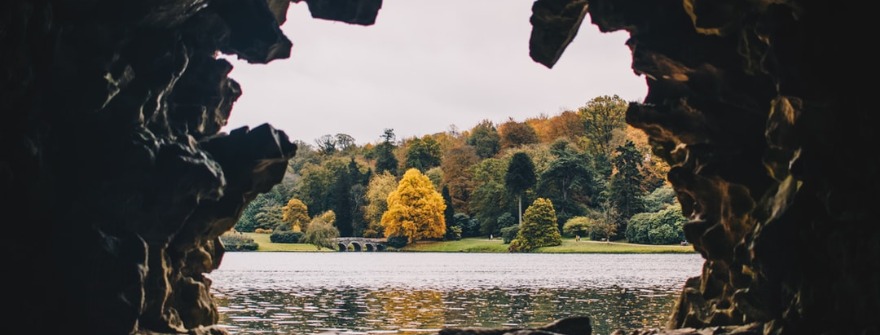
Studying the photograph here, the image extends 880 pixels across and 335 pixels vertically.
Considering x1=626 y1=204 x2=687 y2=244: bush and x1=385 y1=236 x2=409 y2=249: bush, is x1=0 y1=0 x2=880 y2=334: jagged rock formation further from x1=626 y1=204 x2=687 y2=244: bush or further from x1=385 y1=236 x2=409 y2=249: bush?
x1=385 y1=236 x2=409 y2=249: bush

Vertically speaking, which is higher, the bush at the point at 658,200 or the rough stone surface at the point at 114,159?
the bush at the point at 658,200

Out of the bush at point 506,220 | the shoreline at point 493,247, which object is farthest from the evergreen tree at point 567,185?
the shoreline at point 493,247

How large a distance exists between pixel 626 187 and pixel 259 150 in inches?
3006

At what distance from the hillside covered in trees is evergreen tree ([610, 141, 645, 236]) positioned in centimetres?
12

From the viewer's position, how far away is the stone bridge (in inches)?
4437

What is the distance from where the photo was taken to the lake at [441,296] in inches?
1174

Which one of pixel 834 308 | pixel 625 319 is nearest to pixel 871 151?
pixel 834 308

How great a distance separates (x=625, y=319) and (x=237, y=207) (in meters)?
13.8

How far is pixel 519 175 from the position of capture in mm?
105000

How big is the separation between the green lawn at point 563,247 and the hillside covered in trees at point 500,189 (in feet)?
4.57

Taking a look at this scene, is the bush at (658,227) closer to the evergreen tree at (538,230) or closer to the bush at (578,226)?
the bush at (578,226)

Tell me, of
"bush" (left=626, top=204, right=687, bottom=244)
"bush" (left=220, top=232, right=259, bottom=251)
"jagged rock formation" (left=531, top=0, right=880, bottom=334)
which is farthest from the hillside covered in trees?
"jagged rock formation" (left=531, top=0, right=880, bottom=334)

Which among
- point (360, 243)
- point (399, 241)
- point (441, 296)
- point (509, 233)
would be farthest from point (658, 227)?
point (441, 296)

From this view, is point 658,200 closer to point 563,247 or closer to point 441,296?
point 563,247
